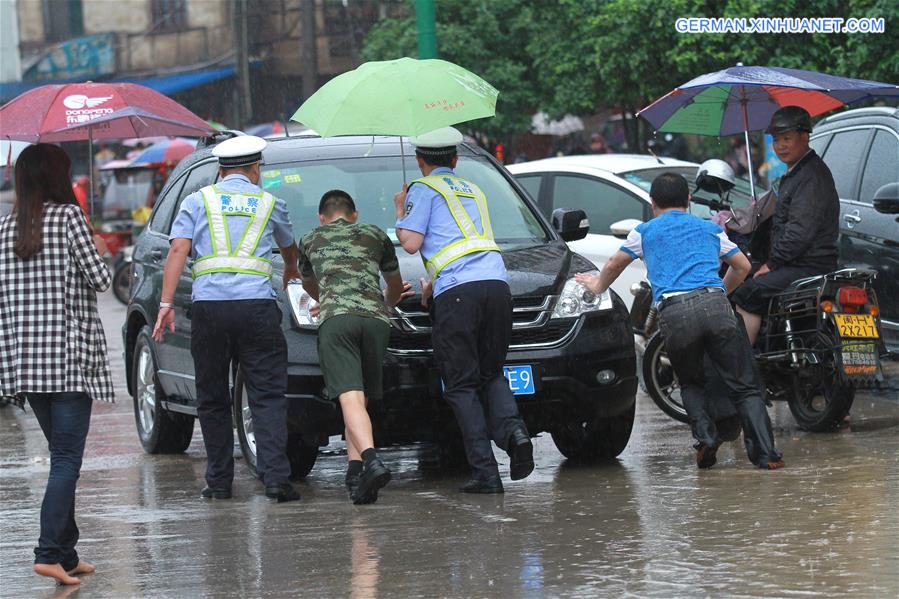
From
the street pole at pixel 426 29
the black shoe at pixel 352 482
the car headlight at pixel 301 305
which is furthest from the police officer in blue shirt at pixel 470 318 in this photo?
the street pole at pixel 426 29

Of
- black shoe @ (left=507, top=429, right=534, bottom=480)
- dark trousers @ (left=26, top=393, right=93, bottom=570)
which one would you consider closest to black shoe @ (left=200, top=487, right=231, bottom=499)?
black shoe @ (left=507, top=429, right=534, bottom=480)

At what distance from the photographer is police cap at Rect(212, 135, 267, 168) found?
315 inches

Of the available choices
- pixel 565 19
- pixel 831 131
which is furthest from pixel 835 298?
pixel 565 19

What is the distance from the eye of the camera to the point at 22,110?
949cm

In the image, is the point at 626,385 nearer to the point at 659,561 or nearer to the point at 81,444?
the point at 659,561

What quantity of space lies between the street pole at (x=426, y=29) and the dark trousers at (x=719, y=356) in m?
4.98

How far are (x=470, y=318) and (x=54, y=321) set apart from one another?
217cm

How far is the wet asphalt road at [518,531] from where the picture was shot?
5.89 metres

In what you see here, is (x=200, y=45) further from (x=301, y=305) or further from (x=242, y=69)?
(x=301, y=305)

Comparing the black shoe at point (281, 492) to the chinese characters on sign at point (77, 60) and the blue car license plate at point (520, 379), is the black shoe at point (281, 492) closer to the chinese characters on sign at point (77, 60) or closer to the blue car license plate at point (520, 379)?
the blue car license plate at point (520, 379)

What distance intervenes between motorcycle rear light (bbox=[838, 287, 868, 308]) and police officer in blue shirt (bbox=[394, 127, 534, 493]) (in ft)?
7.61

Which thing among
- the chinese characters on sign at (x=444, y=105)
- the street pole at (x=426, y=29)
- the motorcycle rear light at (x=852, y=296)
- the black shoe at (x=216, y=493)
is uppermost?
the street pole at (x=426, y=29)

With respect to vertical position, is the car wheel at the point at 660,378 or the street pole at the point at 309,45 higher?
the street pole at the point at 309,45

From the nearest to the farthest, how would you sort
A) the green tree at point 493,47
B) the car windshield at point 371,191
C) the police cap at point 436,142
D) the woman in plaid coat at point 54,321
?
the woman in plaid coat at point 54,321 → the police cap at point 436,142 → the car windshield at point 371,191 → the green tree at point 493,47
